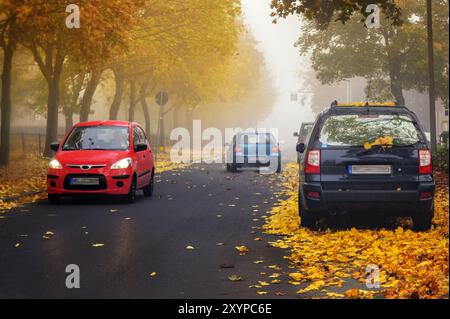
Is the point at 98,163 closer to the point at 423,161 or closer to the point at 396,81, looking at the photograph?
the point at 423,161

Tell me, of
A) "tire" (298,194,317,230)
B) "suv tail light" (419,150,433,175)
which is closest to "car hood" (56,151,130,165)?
"tire" (298,194,317,230)

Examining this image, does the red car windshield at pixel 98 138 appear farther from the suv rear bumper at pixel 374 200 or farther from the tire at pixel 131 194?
the suv rear bumper at pixel 374 200

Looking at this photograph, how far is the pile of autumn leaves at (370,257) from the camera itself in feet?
22.7

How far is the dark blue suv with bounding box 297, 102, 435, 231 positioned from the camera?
1031 centimetres

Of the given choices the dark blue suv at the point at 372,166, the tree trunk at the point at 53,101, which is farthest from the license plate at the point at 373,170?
the tree trunk at the point at 53,101

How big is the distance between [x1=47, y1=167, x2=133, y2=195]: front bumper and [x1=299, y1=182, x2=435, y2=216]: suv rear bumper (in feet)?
18.5

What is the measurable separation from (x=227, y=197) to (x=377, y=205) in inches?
278

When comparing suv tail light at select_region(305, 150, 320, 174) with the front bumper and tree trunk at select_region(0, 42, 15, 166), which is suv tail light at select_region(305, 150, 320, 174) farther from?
tree trunk at select_region(0, 42, 15, 166)

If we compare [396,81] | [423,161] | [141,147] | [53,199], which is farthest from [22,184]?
[396,81]

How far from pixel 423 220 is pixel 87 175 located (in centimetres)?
702

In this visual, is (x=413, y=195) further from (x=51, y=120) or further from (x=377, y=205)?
(x=51, y=120)

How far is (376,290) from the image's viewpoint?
22.8 ft
